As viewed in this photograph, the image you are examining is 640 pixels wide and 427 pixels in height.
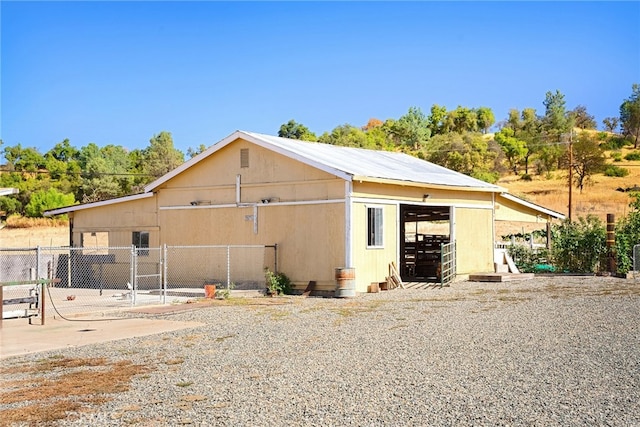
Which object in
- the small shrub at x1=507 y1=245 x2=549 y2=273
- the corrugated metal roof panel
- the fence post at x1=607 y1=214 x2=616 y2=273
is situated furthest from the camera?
the small shrub at x1=507 y1=245 x2=549 y2=273

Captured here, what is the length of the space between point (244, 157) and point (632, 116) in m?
84.5

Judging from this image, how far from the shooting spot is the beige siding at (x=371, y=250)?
850 inches

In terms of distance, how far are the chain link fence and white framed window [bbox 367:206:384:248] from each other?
2.95m

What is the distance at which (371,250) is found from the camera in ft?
72.9

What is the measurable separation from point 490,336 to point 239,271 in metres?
12.2

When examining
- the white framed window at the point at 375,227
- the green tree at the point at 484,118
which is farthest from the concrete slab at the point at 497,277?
the green tree at the point at 484,118

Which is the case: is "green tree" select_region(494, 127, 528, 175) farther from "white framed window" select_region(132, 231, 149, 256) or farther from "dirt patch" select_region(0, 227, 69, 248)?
"white framed window" select_region(132, 231, 149, 256)

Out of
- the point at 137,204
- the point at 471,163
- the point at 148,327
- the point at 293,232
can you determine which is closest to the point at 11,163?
the point at 471,163

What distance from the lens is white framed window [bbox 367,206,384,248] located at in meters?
22.2

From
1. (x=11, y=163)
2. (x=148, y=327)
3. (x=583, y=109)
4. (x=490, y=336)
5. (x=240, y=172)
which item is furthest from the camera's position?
(x=583, y=109)

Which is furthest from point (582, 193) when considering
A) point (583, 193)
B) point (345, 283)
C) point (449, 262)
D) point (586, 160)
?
point (345, 283)

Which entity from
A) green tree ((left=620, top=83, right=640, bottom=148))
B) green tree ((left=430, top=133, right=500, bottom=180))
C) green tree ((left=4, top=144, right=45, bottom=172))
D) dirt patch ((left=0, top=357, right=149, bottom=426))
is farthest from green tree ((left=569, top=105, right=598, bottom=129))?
dirt patch ((left=0, top=357, right=149, bottom=426))

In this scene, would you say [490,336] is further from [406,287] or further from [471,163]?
[471,163]

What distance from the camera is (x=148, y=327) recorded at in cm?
1498
